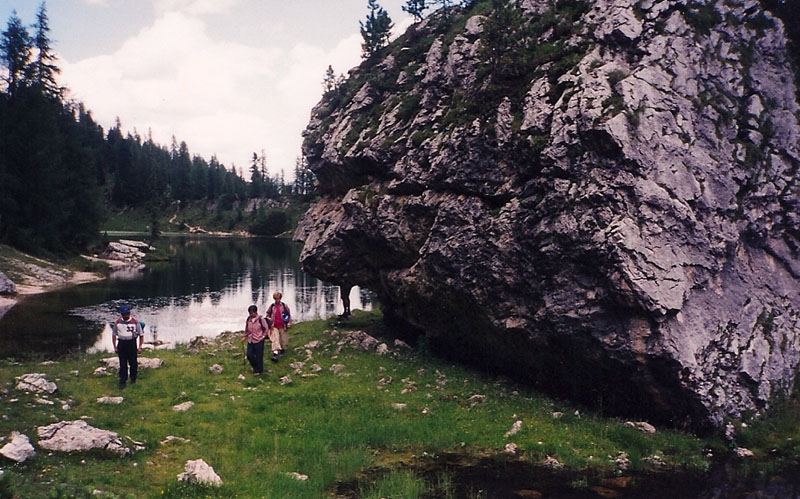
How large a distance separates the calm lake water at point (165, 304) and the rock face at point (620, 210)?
1962cm

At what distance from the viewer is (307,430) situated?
591 inches

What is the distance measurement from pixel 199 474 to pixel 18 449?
3495 millimetres

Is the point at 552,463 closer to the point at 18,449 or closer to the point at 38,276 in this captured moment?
the point at 18,449

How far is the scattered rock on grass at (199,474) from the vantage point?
10.9 meters

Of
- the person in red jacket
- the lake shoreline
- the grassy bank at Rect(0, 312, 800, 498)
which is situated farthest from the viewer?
the lake shoreline

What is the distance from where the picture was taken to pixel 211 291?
54156 millimetres

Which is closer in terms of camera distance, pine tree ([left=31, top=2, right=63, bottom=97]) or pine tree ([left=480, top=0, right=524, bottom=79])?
pine tree ([left=480, top=0, right=524, bottom=79])

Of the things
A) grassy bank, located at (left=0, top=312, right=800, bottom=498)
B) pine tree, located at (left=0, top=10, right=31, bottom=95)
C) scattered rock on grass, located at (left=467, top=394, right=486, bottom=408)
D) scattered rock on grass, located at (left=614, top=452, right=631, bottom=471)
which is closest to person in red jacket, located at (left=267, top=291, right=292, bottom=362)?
grassy bank, located at (left=0, top=312, right=800, bottom=498)

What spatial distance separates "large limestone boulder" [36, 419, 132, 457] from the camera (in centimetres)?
1152

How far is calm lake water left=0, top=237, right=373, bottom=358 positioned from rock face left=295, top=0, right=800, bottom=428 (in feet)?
64.4

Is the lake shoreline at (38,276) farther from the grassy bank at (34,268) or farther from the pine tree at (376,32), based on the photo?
the pine tree at (376,32)

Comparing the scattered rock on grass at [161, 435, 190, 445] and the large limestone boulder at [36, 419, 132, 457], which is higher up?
the large limestone boulder at [36, 419, 132, 457]

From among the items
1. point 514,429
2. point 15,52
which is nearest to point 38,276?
point 15,52

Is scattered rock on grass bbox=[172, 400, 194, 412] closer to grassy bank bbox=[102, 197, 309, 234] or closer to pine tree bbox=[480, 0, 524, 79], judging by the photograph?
pine tree bbox=[480, 0, 524, 79]
